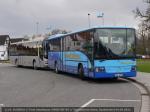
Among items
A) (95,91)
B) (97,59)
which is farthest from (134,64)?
(95,91)

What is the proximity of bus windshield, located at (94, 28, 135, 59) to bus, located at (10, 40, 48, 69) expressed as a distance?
49.0 ft

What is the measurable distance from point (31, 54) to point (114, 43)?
67.2 ft

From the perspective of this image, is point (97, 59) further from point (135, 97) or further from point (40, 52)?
point (40, 52)

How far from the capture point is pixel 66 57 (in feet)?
100

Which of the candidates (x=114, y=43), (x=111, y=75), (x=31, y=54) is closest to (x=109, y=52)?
(x=114, y=43)

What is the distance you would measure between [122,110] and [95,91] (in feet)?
21.7

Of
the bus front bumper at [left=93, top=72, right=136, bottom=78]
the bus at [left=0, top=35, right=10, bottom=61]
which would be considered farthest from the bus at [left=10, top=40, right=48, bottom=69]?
the bus at [left=0, top=35, right=10, bottom=61]

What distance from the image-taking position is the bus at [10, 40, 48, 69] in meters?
40.1

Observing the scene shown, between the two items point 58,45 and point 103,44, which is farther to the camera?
point 58,45

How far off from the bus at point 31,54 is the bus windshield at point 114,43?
1493 cm

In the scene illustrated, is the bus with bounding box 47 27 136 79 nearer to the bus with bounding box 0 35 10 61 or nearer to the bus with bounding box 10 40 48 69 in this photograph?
the bus with bounding box 10 40 48 69

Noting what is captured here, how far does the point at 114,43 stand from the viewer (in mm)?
24375

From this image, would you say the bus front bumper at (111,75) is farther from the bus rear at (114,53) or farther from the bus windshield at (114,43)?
the bus windshield at (114,43)

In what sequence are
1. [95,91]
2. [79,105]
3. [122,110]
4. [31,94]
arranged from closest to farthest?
[122,110] < [79,105] < [31,94] < [95,91]
